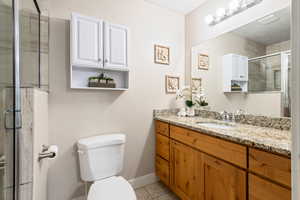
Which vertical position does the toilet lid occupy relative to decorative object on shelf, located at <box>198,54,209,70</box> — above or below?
below

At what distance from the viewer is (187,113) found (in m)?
2.08

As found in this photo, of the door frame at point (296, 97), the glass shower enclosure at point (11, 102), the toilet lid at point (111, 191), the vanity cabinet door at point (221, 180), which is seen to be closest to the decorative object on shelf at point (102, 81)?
the glass shower enclosure at point (11, 102)

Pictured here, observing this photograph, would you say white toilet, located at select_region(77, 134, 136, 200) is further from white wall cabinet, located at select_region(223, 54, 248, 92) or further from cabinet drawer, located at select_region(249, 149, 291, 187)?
white wall cabinet, located at select_region(223, 54, 248, 92)

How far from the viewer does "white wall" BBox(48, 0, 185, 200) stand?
1521mm

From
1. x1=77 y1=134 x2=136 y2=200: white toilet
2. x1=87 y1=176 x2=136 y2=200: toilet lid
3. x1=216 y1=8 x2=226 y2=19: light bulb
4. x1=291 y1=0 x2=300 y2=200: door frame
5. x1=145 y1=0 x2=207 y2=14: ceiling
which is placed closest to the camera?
x1=291 y1=0 x2=300 y2=200: door frame

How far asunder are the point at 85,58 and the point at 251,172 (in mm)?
1595

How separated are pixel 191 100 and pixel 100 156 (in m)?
1.38

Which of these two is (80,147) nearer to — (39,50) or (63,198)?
(63,198)

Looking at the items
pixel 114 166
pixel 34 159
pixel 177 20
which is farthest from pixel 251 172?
pixel 177 20

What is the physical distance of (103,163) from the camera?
147 cm

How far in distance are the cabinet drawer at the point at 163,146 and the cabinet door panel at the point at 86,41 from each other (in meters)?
1.09

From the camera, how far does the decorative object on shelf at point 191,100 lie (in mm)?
2033

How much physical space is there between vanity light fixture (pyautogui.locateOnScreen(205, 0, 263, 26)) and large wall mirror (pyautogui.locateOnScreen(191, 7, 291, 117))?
18 cm

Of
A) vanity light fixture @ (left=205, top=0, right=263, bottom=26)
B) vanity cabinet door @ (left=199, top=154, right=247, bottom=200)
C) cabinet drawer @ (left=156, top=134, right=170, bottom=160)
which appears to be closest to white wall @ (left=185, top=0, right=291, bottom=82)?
vanity light fixture @ (left=205, top=0, right=263, bottom=26)
